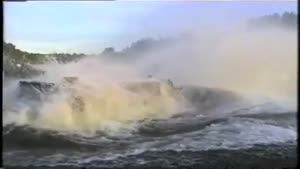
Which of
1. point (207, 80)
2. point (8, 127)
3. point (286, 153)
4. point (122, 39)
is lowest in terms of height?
point (286, 153)

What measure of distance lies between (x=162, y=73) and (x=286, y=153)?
69cm

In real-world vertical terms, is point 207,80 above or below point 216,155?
above

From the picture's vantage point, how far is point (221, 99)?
7.40ft

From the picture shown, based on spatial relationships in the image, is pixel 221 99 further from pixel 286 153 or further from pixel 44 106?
pixel 44 106

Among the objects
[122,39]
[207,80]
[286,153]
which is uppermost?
[122,39]

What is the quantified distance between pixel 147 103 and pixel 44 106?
0.47m

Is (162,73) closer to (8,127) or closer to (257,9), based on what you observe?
(257,9)

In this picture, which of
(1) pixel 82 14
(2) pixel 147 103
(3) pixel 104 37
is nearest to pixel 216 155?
(2) pixel 147 103

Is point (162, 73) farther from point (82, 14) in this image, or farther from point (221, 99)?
point (82, 14)

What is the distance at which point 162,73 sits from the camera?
2223 millimetres

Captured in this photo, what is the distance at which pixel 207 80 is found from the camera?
2236mm

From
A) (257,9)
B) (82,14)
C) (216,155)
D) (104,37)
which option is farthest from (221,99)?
(82,14)

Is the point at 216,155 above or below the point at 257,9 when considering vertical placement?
below

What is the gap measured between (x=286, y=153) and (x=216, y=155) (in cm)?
33
